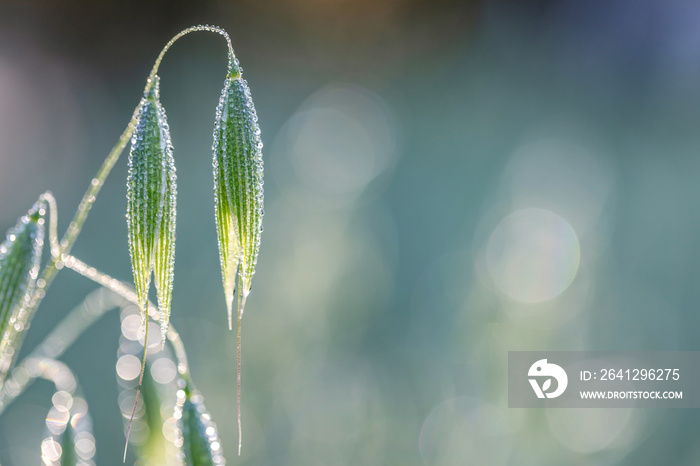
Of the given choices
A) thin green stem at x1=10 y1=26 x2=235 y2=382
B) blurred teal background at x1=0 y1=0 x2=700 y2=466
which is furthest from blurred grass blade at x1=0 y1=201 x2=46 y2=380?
blurred teal background at x1=0 y1=0 x2=700 y2=466

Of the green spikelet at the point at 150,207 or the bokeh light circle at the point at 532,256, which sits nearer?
the green spikelet at the point at 150,207

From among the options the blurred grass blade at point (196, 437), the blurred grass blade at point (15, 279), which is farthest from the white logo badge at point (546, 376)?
the blurred grass blade at point (15, 279)

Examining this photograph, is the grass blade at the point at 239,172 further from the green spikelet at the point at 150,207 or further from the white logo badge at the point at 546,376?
the white logo badge at the point at 546,376

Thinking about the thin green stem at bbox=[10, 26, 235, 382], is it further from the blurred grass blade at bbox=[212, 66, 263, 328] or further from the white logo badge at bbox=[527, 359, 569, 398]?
the white logo badge at bbox=[527, 359, 569, 398]

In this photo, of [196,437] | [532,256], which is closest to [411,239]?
[532,256]

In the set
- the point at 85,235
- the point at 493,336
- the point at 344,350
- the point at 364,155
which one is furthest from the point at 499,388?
the point at 85,235

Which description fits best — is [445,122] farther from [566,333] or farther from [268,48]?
[566,333]
